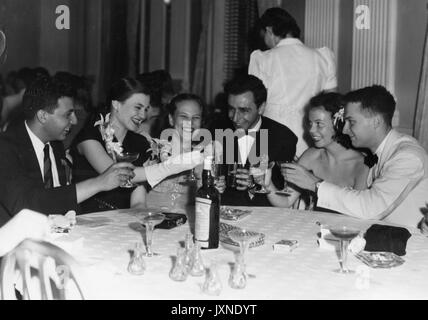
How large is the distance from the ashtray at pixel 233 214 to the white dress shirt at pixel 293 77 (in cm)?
165

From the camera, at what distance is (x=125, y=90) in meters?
3.21

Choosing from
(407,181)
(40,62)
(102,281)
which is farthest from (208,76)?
(102,281)

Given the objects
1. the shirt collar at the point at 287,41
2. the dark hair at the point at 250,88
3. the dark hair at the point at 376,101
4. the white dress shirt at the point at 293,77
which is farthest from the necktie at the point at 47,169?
the shirt collar at the point at 287,41

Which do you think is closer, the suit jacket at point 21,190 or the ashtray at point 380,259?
the ashtray at point 380,259

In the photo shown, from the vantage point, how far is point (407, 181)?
255cm

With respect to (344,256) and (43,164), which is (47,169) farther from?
(344,256)

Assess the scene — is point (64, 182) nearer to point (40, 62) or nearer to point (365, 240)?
point (365, 240)

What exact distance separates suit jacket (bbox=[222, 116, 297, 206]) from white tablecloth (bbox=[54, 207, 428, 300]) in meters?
0.95

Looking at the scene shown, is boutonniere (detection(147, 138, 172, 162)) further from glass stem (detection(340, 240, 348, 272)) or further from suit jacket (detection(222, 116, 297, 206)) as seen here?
→ glass stem (detection(340, 240, 348, 272))

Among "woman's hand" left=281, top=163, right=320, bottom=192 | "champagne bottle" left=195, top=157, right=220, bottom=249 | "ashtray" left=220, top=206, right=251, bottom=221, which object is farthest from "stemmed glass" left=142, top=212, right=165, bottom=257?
"woman's hand" left=281, top=163, right=320, bottom=192

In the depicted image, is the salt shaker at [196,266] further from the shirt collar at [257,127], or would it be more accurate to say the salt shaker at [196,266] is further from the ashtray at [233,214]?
the shirt collar at [257,127]

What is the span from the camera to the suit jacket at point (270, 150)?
3184 millimetres

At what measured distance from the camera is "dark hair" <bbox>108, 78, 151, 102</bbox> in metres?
3.21

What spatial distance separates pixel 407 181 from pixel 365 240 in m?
0.83
